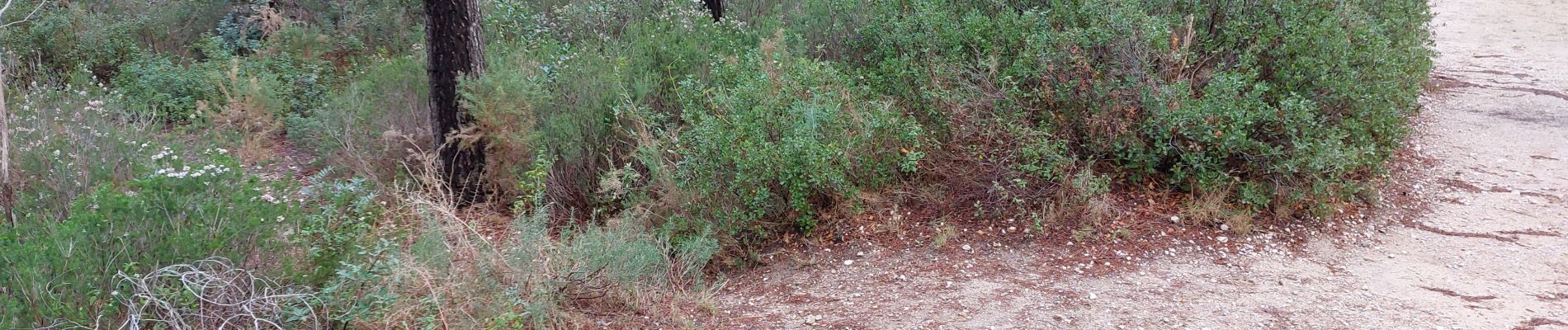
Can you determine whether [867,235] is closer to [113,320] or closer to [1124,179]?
[1124,179]

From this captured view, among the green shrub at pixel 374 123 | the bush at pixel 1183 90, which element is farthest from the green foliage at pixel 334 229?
the bush at pixel 1183 90

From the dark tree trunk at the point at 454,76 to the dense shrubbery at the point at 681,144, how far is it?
0.14 m

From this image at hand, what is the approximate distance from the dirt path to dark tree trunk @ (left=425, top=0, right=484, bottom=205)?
2222mm

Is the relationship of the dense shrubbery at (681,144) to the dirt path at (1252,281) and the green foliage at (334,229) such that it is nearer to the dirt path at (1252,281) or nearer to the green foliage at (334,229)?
the green foliage at (334,229)

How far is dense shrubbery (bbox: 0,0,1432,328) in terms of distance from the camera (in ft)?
13.3

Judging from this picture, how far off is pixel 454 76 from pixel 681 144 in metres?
1.51

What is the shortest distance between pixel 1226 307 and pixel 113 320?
446cm

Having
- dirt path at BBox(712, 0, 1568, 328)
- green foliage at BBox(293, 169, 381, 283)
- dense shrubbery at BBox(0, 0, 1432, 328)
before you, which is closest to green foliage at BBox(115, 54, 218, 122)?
dense shrubbery at BBox(0, 0, 1432, 328)

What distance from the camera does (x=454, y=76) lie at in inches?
252

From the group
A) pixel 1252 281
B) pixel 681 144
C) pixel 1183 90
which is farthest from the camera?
pixel 681 144

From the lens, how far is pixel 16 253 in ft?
Result: 11.8

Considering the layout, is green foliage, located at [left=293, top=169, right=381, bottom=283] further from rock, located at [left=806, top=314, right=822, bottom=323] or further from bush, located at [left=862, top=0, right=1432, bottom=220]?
bush, located at [left=862, top=0, right=1432, bottom=220]

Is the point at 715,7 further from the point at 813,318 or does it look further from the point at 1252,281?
the point at 1252,281

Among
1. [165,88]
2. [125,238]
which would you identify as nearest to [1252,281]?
[125,238]
